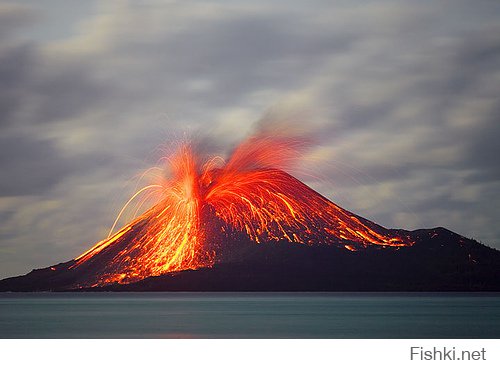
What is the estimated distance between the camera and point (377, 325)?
3703 centimetres

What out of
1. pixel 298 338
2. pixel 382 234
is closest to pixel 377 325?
pixel 298 338

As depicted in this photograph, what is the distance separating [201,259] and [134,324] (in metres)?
61.1

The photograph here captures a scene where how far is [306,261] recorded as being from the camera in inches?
3898

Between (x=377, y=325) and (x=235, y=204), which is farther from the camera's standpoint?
(x=235, y=204)

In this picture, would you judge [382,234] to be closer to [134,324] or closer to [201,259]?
[201,259]
